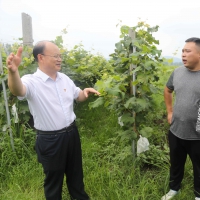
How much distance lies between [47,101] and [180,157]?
4.71ft

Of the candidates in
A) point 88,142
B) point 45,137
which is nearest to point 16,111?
A: point 88,142

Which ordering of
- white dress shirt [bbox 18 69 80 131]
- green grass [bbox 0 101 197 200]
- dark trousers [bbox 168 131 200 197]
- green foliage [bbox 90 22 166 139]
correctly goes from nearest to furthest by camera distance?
1. white dress shirt [bbox 18 69 80 131]
2. dark trousers [bbox 168 131 200 197]
3. green foliage [bbox 90 22 166 139]
4. green grass [bbox 0 101 197 200]

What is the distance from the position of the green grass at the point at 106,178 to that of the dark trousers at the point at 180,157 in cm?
12

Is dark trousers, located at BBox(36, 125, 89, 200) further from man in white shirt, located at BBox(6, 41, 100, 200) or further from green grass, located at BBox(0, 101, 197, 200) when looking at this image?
green grass, located at BBox(0, 101, 197, 200)

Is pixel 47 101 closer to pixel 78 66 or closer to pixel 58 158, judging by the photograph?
pixel 58 158

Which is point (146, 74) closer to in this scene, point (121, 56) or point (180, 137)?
point (121, 56)

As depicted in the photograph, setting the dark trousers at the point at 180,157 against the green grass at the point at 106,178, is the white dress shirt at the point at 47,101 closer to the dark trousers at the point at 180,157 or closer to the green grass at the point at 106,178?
the green grass at the point at 106,178

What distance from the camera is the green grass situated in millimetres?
2359

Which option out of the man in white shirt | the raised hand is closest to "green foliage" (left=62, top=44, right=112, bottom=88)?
the man in white shirt

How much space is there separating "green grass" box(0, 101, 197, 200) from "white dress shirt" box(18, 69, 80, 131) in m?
0.96

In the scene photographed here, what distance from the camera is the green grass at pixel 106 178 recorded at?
236 cm

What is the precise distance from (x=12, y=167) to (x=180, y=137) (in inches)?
82.8

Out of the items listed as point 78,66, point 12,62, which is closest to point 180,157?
point 12,62

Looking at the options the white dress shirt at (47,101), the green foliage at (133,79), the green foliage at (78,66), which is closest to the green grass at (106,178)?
the green foliage at (133,79)
